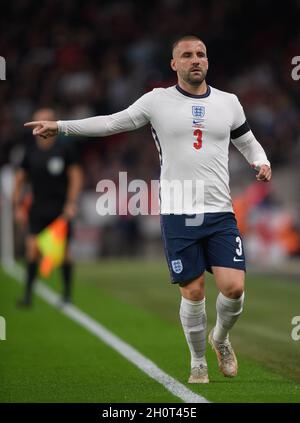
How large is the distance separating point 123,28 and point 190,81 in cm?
2703

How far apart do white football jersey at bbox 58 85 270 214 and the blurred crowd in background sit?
18.0 m

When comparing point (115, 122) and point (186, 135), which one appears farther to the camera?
point (115, 122)

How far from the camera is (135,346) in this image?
10492 mm

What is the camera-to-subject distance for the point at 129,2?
Result: 116 ft

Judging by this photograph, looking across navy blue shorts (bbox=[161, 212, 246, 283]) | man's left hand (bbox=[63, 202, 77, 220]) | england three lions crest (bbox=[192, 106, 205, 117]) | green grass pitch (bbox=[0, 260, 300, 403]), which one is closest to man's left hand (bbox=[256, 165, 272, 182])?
navy blue shorts (bbox=[161, 212, 246, 283])

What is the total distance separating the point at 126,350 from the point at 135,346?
34 centimetres

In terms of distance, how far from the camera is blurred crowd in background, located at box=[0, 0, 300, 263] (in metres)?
27.0

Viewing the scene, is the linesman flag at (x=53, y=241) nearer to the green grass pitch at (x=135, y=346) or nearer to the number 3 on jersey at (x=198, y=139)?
the green grass pitch at (x=135, y=346)

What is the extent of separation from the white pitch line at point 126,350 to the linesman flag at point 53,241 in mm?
577

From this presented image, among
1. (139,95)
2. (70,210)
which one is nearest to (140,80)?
(139,95)

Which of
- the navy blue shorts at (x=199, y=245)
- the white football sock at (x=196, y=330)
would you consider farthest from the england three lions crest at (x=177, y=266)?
the white football sock at (x=196, y=330)

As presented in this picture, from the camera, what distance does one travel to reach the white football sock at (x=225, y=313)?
26.3ft

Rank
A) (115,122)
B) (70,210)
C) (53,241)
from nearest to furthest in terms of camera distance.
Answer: (115,122)
(70,210)
(53,241)

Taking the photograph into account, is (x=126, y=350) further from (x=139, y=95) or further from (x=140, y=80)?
(x=140, y=80)
